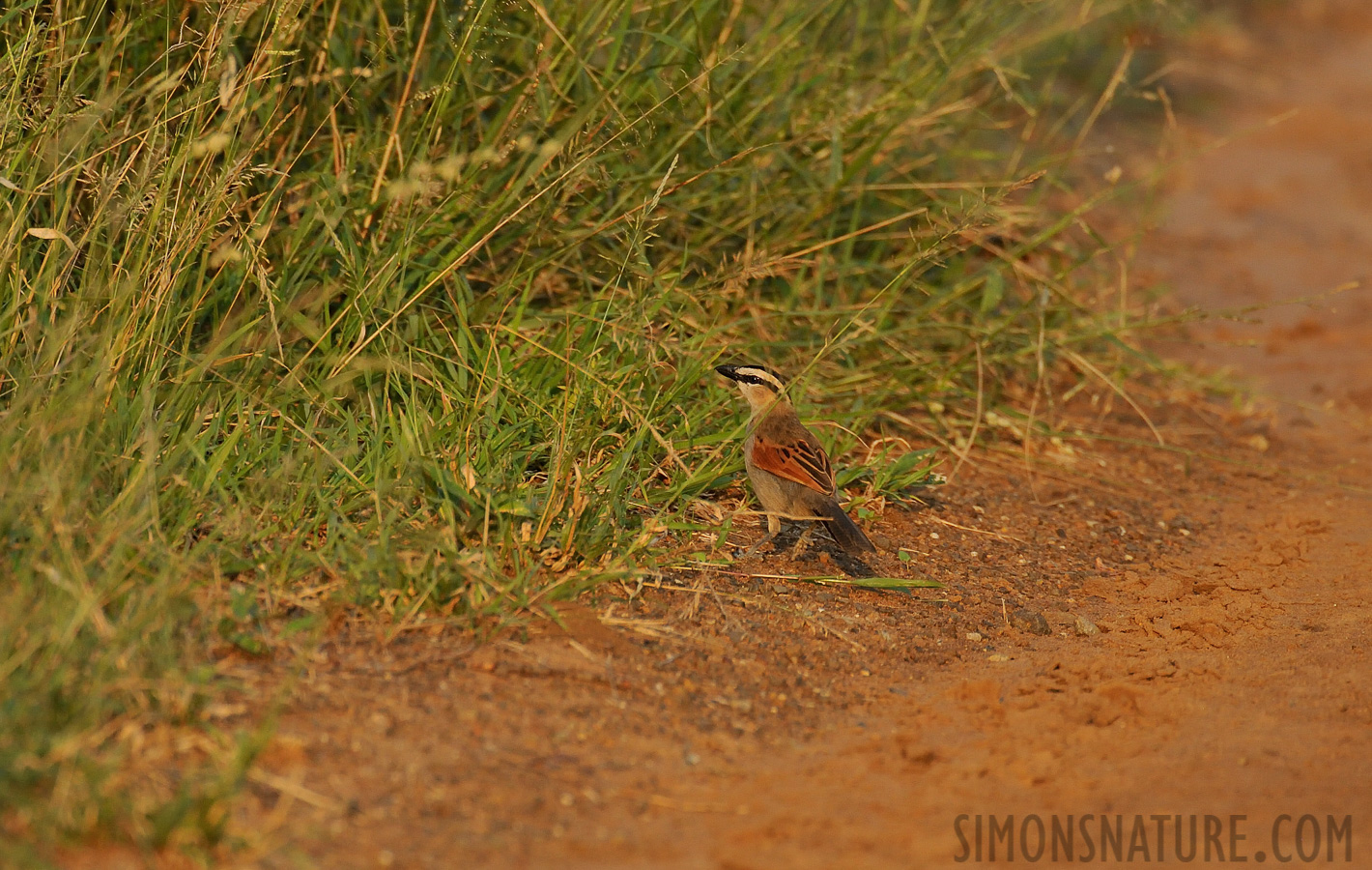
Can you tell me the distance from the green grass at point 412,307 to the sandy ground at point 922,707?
229mm

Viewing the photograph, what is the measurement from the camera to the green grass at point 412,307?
3363 millimetres

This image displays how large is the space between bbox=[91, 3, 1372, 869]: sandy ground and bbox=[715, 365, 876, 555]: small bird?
18 cm

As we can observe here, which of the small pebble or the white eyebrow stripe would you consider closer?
the small pebble

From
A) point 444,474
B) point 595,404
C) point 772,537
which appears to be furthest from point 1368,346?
point 444,474

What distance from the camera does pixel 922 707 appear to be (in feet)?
12.7

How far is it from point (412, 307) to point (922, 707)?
2318 mm

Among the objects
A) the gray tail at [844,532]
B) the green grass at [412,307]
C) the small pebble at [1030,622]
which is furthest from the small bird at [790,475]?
the small pebble at [1030,622]

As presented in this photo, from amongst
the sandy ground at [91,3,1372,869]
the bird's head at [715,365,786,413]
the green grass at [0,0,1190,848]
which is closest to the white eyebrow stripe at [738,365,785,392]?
the bird's head at [715,365,786,413]

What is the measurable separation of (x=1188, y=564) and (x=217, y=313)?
3602mm

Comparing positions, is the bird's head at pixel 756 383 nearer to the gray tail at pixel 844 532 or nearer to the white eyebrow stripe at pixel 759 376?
the white eyebrow stripe at pixel 759 376

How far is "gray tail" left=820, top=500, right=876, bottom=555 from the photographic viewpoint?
4562 mm

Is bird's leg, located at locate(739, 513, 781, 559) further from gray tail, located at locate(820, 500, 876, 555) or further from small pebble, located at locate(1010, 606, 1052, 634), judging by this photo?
small pebble, located at locate(1010, 606, 1052, 634)

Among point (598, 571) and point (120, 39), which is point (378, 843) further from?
point (120, 39)

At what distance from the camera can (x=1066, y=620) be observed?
4.59 m
